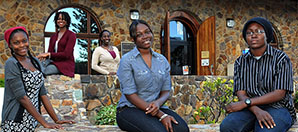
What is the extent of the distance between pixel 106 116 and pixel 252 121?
10.1 ft

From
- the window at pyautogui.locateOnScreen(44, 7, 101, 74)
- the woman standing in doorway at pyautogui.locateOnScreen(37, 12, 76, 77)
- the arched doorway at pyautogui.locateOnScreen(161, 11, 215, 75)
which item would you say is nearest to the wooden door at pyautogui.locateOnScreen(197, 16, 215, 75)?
the arched doorway at pyautogui.locateOnScreen(161, 11, 215, 75)

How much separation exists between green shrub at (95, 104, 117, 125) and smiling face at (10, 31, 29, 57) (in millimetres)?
2596

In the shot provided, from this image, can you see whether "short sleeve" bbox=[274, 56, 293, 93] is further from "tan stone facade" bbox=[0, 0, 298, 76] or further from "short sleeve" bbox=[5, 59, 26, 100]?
"tan stone facade" bbox=[0, 0, 298, 76]

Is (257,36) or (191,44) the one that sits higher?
(191,44)

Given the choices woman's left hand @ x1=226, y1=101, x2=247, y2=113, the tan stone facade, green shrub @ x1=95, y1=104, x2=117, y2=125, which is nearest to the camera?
woman's left hand @ x1=226, y1=101, x2=247, y2=113

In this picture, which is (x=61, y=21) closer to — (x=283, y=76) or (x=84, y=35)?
(x=283, y=76)

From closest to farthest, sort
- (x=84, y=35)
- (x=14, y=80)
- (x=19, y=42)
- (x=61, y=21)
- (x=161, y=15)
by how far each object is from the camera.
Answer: (x=14, y=80) < (x=19, y=42) < (x=61, y=21) < (x=84, y=35) < (x=161, y=15)

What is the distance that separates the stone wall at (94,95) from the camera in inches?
183

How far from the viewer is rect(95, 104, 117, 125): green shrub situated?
5.14 meters

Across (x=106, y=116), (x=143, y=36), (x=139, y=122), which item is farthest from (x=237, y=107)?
(x=106, y=116)

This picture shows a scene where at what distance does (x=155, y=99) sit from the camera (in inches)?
108

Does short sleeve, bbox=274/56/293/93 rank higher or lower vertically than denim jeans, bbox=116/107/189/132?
higher

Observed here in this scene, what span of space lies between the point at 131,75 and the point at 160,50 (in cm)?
607

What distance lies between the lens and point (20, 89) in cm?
260
